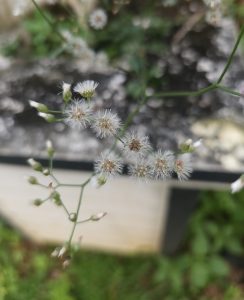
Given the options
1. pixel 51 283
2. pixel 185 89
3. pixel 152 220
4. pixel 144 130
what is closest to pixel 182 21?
pixel 185 89

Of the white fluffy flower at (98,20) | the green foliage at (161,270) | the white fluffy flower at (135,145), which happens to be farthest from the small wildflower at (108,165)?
the green foliage at (161,270)

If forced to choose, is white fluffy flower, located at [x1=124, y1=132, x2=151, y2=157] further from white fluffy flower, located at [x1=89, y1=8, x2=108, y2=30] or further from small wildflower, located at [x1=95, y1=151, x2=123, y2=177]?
white fluffy flower, located at [x1=89, y1=8, x2=108, y2=30]

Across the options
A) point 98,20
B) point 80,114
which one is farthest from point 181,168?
point 98,20

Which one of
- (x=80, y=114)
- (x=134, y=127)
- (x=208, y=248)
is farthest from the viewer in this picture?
(x=208, y=248)

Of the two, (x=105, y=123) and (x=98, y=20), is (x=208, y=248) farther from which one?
(x=105, y=123)

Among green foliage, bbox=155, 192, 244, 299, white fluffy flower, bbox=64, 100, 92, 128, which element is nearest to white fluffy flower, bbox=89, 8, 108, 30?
white fluffy flower, bbox=64, 100, 92, 128
